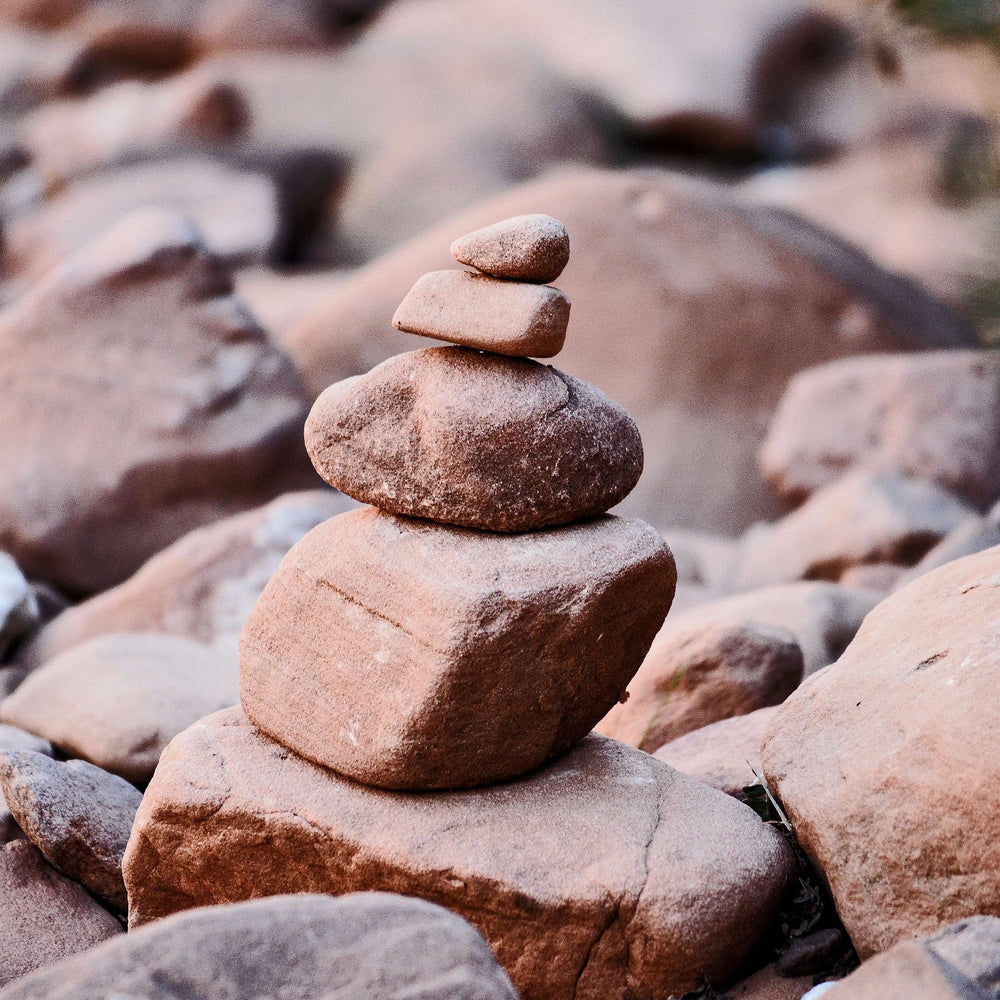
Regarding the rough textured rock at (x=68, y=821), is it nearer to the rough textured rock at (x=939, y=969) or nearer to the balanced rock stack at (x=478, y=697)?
the balanced rock stack at (x=478, y=697)

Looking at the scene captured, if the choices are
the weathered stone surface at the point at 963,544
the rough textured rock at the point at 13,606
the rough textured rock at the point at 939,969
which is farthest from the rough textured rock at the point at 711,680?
the rough textured rock at the point at 13,606

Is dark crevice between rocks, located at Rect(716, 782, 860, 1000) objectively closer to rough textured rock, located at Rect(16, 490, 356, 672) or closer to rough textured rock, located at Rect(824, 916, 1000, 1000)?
rough textured rock, located at Rect(824, 916, 1000, 1000)

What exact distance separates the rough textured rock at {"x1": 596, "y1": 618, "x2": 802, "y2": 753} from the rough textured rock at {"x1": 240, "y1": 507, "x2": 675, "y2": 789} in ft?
2.71

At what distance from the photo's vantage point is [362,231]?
12.5 m

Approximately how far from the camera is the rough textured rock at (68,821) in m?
3.21

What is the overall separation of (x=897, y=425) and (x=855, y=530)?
4.61 feet

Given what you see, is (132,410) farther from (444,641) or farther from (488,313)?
(444,641)

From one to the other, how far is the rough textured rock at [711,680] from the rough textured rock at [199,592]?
1956mm

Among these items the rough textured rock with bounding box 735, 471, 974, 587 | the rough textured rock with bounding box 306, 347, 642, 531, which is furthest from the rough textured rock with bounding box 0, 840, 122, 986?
the rough textured rock with bounding box 735, 471, 974, 587

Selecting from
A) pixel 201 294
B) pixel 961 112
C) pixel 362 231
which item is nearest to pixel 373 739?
pixel 201 294

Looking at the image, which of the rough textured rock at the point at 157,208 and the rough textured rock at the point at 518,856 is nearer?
the rough textured rock at the point at 518,856

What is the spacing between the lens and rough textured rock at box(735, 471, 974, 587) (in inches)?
233

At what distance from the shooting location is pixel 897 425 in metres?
7.18

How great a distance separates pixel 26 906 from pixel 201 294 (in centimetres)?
434
